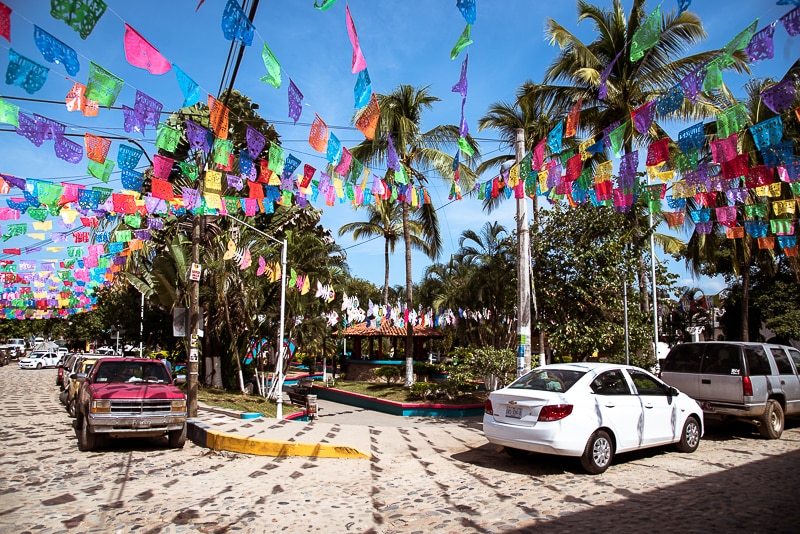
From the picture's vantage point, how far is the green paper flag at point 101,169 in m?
11.0

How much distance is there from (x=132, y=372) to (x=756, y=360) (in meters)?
12.9

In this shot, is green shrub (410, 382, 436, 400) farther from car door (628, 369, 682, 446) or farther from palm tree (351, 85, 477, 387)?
car door (628, 369, 682, 446)

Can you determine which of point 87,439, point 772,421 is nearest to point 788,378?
point 772,421

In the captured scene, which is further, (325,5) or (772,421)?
(772,421)

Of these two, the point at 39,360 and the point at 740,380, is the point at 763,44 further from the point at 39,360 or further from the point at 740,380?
the point at 39,360

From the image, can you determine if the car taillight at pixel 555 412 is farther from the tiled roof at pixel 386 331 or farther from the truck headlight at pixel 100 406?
the tiled roof at pixel 386 331

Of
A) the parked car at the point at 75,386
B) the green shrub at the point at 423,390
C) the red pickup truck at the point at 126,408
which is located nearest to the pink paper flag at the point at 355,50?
the red pickup truck at the point at 126,408

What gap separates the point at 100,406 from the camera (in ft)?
33.5

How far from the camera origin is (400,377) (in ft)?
97.6

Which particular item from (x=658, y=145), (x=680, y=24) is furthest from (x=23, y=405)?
(x=680, y=24)

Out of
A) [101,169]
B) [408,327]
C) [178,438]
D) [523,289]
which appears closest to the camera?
[178,438]

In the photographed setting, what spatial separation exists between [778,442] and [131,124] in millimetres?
13532

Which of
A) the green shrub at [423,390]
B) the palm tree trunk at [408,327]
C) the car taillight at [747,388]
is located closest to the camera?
the car taillight at [747,388]

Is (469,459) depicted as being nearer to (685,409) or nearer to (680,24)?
(685,409)
